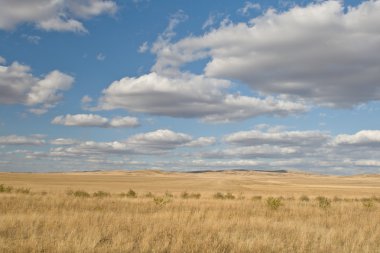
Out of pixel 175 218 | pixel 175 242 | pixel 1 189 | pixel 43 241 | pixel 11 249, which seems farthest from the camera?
pixel 1 189

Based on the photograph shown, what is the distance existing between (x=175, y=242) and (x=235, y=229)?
3.82 metres

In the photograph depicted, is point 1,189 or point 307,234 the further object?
point 1,189

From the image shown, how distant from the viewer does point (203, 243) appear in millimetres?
10672

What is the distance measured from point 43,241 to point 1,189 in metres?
31.9

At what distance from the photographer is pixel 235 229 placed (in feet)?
46.4

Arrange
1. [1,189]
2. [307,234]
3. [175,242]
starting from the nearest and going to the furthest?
1. [175,242]
2. [307,234]
3. [1,189]

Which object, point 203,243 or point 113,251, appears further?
point 203,243

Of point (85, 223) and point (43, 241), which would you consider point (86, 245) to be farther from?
point (85, 223)

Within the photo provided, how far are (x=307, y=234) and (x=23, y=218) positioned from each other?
912cm

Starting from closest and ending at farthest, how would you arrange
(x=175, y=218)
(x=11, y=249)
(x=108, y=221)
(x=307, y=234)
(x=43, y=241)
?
(x=11, y=249) → (x=43, y=241) → (x=307, y=234) → (x=108, y=221) → (x=175, y=218)

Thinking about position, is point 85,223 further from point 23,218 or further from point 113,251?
point 113,251

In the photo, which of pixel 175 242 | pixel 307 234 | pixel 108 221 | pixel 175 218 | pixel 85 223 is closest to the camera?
pixel 175 242

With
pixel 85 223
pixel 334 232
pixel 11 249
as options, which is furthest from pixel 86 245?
pixel 334 232

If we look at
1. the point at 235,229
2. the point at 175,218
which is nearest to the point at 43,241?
the point at 235,229
